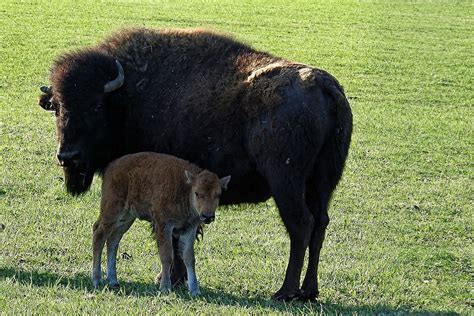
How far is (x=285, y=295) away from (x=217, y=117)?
1.86 m

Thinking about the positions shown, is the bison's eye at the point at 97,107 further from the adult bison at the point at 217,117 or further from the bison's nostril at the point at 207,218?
the bison's nostril at the point at 207,218

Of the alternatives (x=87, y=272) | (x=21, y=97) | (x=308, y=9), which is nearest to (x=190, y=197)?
(x=87, y=272)

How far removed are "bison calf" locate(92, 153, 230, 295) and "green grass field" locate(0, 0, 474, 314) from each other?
12.8 inches

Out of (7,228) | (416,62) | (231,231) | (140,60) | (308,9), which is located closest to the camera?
(140,60)

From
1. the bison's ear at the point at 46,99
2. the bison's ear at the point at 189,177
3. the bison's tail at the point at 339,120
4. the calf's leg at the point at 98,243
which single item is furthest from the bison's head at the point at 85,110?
the bison's tail at the point at 339,120

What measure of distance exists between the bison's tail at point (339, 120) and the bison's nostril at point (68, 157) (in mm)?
2552

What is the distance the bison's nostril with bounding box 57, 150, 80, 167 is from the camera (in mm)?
10094

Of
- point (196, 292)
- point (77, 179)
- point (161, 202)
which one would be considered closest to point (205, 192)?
point (161, 202)

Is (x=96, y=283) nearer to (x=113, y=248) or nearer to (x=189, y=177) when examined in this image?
(x=113, y=248)

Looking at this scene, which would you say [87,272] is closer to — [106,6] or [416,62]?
[416,62]

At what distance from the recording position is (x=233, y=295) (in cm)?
934

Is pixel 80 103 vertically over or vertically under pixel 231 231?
over

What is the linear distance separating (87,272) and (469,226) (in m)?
5.86

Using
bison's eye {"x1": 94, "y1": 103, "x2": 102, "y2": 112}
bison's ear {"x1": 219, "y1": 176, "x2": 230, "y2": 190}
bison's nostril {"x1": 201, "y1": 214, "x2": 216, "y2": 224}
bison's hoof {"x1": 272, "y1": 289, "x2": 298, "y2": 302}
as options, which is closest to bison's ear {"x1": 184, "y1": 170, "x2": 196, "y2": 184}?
bison's ear {"x1": 219, "y1": 176, "x2": 230, "y2": 190}
